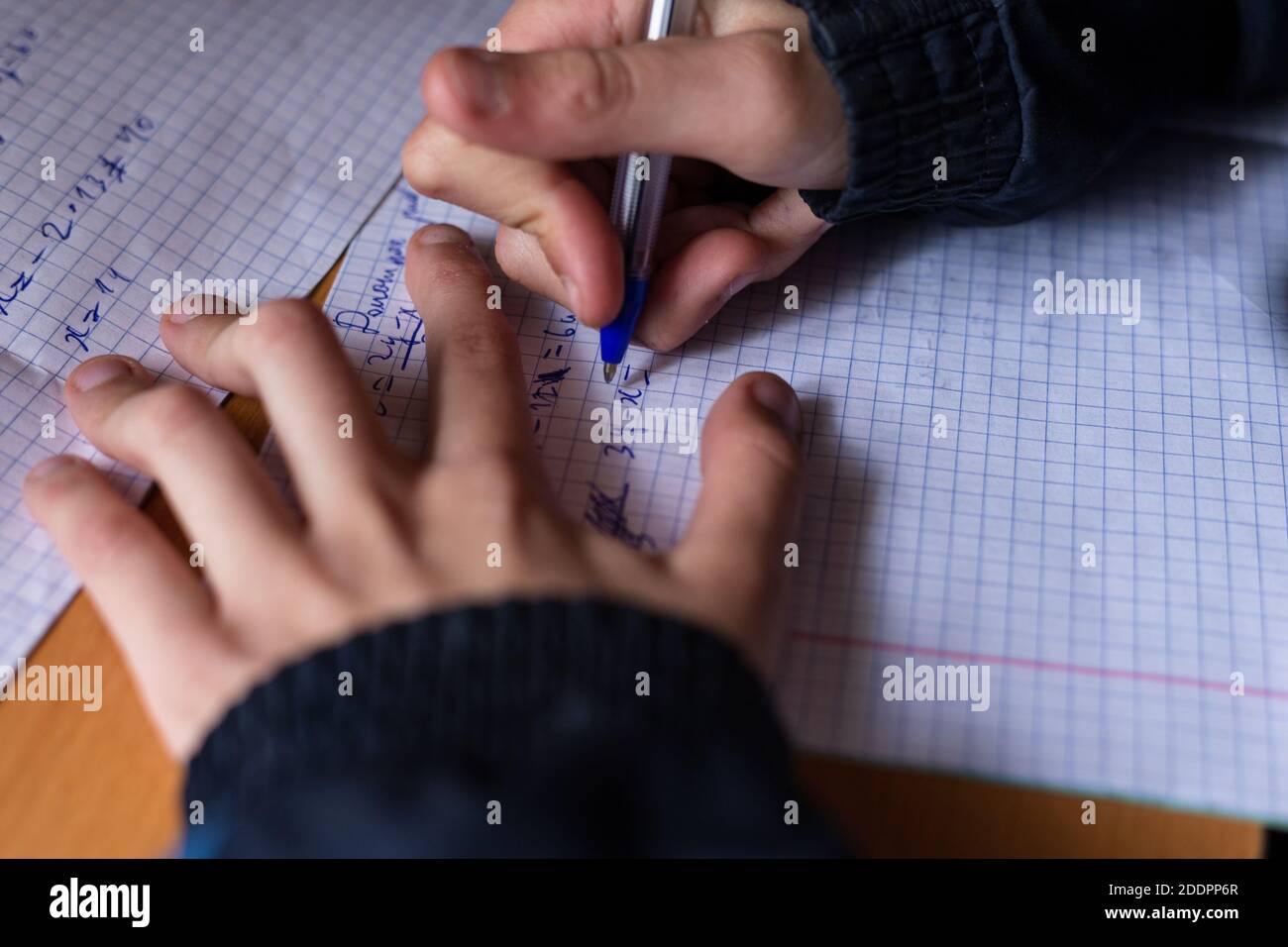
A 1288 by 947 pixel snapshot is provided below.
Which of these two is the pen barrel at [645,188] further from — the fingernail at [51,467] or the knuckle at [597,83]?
the fingernail at [51,467]

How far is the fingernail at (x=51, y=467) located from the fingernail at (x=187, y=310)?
0.36ft

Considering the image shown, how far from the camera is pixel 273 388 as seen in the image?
22.9 inches

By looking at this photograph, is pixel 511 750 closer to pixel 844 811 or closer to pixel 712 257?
pixel 844 811

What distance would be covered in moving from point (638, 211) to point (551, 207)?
0.06 metres

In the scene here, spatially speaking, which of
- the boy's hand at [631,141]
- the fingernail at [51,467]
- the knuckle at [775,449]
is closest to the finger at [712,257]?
the boy's hand at [631,141]

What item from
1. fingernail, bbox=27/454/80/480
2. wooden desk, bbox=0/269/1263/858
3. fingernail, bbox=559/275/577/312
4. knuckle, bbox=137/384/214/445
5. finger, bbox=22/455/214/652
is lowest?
wooden desk, bbox=0/269/1263/858

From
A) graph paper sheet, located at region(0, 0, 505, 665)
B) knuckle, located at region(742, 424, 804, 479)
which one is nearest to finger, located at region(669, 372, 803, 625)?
knuckle, located at region(742, 424, 804, 479)

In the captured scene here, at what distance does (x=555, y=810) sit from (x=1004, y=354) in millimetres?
460

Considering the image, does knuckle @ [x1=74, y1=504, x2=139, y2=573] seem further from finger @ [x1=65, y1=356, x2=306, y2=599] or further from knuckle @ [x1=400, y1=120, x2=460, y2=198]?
knuckle @ [x1=400, y1=120, x2=460, y2=198]

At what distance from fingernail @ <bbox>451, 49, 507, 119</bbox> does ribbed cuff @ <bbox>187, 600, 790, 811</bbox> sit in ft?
0.83

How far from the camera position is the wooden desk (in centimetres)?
52

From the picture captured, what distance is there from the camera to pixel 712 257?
690 mm
